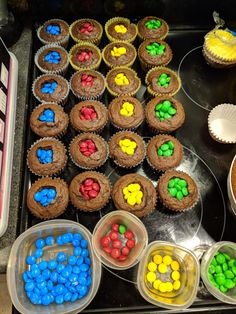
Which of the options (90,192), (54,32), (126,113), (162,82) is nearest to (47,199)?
(90,192)

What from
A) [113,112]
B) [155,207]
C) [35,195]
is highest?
[113,112]

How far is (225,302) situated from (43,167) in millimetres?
844

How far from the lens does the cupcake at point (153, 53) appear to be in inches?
66.1

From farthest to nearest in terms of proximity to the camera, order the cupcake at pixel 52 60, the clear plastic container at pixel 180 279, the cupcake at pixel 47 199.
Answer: the cupcake at pixel 52 60 → the cupcake at pixel 47 199 → the clear plastic container at pixel 180 279

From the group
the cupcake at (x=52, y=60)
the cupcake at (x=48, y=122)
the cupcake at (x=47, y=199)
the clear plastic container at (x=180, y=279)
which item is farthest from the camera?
the cupcake at (x=52, y=60)

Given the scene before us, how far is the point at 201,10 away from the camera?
1763 millimetres

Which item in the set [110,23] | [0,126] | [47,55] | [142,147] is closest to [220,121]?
[142,147]

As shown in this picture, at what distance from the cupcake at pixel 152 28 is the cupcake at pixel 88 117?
0.45 meters

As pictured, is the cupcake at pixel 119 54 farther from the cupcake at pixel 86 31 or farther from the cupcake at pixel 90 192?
the cupcake at pixel 90 192

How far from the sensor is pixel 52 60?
1.66 m

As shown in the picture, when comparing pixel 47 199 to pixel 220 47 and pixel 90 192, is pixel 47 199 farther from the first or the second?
pixel 220 47

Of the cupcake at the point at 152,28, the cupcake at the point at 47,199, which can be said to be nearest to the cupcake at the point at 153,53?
the cupcake at the point at 152,28

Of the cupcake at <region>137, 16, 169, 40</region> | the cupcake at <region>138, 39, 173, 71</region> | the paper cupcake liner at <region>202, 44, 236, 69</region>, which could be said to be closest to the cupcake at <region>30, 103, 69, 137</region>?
the cupcake at <region>138, 39, 173, 71</region>

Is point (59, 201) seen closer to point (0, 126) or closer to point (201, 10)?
point (0, 126)
